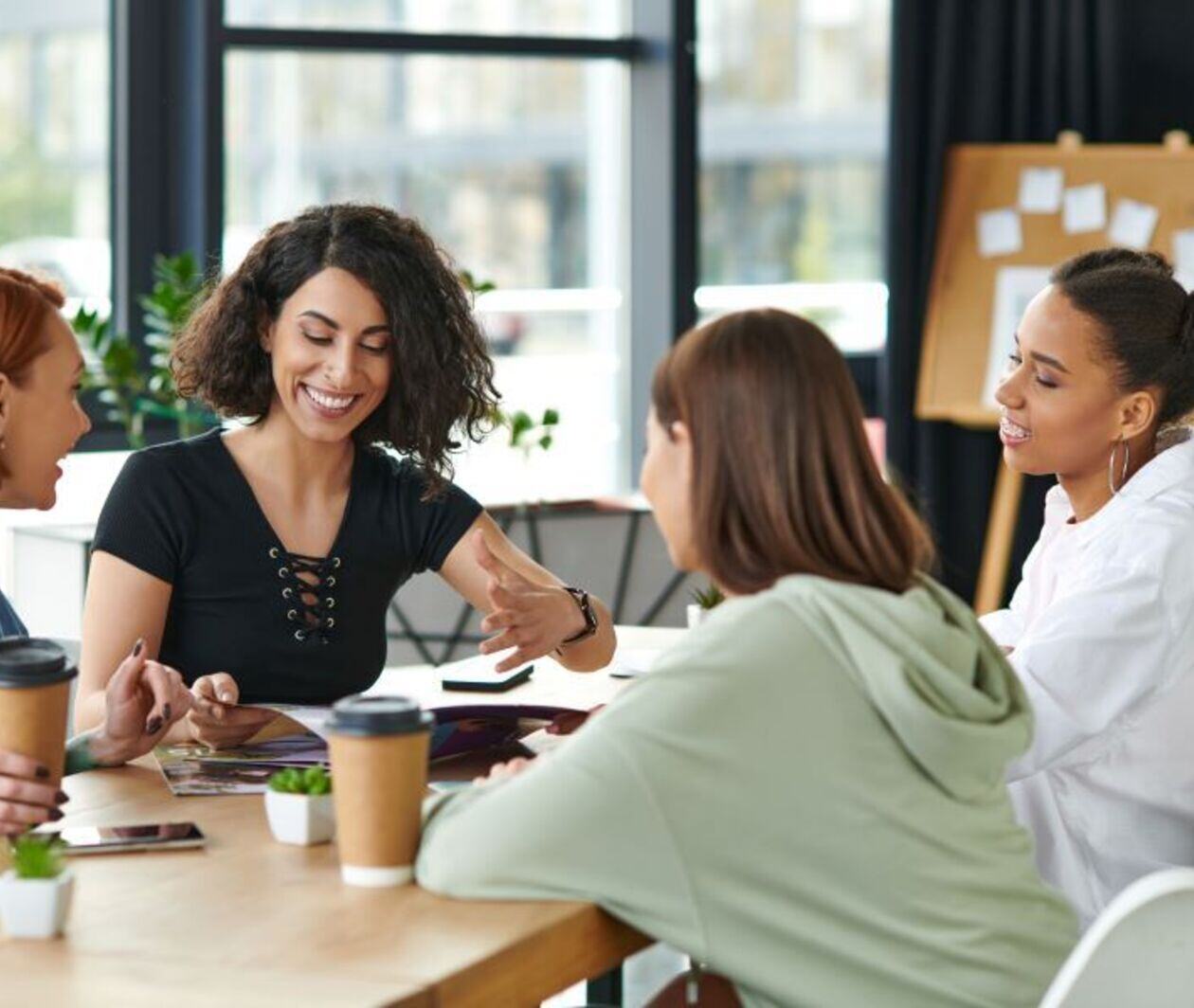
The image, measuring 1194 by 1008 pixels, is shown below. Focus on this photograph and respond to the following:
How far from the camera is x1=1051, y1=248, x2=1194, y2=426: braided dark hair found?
242cm

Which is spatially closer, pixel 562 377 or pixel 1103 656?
pixel 1103 656

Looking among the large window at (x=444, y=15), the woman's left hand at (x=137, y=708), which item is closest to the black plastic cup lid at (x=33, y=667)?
the woman's left hand at (x=137, y=708)

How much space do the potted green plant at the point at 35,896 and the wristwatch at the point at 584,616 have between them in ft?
3.64

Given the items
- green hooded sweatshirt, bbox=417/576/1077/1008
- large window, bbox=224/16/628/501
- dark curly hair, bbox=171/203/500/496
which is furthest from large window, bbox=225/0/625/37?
green hooded sweatshirt, bbox=417/576/1077/1008

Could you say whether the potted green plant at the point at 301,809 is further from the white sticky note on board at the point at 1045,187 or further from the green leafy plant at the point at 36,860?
the white sticky note on board at the point at 1045,187

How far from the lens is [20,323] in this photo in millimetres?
2168

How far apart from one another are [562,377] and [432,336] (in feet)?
9.39

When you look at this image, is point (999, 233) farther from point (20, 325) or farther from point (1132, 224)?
point (20, 325)

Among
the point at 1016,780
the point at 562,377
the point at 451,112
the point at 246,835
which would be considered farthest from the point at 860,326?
the point at 246,835

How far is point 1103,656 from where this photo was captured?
2.12 metres

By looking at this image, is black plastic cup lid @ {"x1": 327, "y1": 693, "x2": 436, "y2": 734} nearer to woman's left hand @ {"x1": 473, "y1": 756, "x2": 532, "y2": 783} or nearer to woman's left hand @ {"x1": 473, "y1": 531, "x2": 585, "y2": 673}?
woman's left hand @ {"x1": 473, "y1": 756, "x2": 532, "y2": 783}

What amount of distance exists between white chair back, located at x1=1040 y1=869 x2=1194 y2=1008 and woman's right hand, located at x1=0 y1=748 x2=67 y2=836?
0.84m

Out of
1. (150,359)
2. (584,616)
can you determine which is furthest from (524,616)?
(150,359)

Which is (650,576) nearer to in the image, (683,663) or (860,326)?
(860,326)
